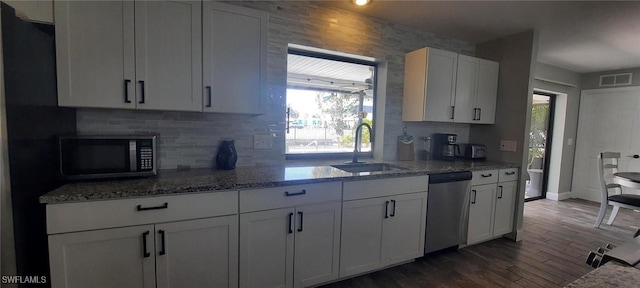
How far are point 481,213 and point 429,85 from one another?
4.73ft

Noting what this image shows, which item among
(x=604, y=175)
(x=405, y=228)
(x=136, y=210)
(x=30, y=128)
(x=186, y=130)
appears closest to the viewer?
(x=30, y=128)

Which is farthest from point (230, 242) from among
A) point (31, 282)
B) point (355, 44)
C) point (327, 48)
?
point (355, 44)

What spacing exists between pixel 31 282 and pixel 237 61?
1.65 m

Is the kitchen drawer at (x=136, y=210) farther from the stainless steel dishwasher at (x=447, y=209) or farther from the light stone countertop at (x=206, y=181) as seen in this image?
the stainless steel dishwasher at (x=447, y=209)

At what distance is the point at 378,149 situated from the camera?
3053mm

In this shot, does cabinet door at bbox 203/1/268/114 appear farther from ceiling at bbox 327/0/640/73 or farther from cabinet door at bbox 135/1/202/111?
ceiling at bbox 327/0/640/73

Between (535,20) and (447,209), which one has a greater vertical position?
(535,20)

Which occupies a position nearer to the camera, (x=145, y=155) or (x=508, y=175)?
(x=145, y=155)

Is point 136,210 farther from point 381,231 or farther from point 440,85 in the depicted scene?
point 440,85

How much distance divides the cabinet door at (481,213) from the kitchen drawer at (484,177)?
0.04 m

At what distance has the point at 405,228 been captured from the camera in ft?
7.79

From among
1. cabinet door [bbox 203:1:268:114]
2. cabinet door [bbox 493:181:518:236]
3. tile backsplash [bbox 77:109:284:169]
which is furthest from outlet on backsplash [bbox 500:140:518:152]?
cabinet door [bbox 203:1:268:114]

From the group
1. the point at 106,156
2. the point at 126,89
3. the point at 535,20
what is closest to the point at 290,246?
the point at 106,156

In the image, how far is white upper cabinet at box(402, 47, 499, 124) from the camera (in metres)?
2.86
